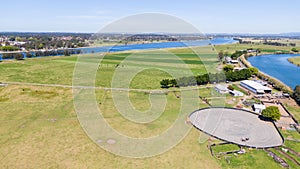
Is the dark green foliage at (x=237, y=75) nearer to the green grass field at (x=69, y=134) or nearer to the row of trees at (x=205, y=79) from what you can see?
the row of trees at (x=205, y=79)

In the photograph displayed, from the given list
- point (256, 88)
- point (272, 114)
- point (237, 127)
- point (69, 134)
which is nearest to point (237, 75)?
point (256, 88)

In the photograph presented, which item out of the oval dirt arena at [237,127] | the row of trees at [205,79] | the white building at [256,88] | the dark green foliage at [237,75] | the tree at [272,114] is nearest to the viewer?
the oval dirt arena at [237,127]

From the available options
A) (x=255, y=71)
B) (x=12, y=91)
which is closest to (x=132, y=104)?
(x=12, y=91)

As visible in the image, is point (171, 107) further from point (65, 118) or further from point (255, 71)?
point (255, 71)

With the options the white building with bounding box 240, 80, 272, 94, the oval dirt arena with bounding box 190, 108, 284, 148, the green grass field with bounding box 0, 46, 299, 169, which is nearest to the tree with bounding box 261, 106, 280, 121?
the oval dirt arena with bounding box 190, 108, 284, 148

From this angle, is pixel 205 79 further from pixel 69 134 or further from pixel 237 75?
pixel 69 134

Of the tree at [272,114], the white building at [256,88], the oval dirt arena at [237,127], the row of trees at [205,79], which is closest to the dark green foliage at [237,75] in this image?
the row of trees at [205,79]

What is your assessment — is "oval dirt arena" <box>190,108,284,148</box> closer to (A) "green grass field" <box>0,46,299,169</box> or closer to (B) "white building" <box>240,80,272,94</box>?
(A) "green grass field" <box>0,46,299,169</box>
